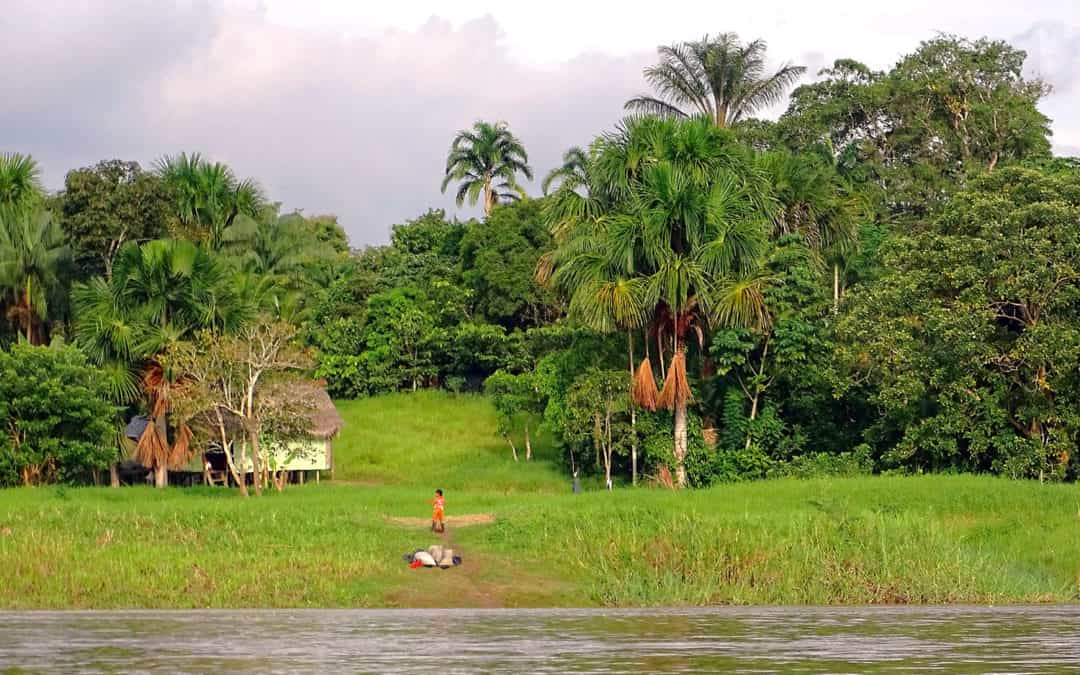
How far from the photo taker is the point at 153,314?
40062 mm

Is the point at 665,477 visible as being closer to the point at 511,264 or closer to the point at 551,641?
the point at 511,264

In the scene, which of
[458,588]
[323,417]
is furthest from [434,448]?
[458,588]

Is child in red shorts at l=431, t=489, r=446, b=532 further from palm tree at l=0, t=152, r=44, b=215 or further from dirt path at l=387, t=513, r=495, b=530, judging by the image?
palm tree at l=0, t=152, r=44, b=215

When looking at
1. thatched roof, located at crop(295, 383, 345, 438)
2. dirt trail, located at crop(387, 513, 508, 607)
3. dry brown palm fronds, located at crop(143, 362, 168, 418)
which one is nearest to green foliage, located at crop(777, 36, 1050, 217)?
thatched roof, located at crop(295, 383, 345, 438)

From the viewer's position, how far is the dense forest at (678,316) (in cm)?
3797

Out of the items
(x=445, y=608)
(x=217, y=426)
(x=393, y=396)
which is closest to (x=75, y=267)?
(x=217, y=426)

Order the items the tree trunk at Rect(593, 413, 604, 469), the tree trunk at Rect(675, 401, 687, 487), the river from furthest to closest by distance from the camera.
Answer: the tree trunk at Rect(593, 413, 604, 469)
the tree trunk at Rect(675, 401, 687, 487)
the river

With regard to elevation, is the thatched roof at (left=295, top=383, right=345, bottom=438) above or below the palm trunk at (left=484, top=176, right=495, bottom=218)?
below

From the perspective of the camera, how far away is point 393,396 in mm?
60969

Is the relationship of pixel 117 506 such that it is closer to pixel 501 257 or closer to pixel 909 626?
pixel 909 626

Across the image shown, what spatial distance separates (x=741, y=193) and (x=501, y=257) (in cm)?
1997

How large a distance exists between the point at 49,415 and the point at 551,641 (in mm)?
23863

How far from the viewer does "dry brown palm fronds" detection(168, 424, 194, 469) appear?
40562 mm

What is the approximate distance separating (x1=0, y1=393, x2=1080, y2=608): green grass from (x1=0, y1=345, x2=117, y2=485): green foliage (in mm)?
6711
